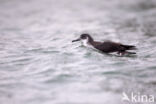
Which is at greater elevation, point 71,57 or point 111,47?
point 111,47

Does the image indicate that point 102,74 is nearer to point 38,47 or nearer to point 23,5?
point 38,47

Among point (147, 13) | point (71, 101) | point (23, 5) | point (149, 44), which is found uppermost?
point (23, 5)

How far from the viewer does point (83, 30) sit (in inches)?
606

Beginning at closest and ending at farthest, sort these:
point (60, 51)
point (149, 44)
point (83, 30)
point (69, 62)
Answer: point (69, 62)
point (60, 51)
point (149, 44)
point (83, 30)

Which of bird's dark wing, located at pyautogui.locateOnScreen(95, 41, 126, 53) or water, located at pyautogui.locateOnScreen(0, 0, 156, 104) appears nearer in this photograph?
water, located at pyautogui.locateOnScreen(0, 0, 156, 104)

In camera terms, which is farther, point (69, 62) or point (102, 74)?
point (69, 62)

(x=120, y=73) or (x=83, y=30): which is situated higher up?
(x=83, y=30)

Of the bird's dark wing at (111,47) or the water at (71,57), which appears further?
the bird's dark wing at (111,47)

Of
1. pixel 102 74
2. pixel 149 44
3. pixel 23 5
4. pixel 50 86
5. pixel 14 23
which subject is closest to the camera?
pixel 50 86

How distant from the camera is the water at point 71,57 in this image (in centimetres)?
751

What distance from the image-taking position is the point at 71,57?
34.6 feet

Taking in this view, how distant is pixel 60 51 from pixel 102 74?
2.91 metres

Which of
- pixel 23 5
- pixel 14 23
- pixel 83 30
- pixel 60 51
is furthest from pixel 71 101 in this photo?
pixel 23 5

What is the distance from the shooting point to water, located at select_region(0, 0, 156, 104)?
7508mm
